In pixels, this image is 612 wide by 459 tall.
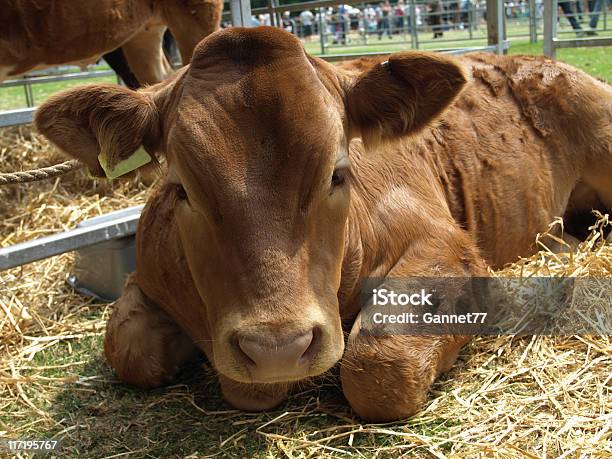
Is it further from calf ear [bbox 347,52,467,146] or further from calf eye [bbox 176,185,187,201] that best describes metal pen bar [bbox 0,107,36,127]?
calf ear [bbox 347,52,467,146]

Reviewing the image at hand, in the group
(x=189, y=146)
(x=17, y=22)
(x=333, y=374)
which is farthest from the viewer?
(x=17, y=22)

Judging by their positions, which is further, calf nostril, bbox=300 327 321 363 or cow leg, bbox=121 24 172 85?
cow leg, bbox=121 24 172 85

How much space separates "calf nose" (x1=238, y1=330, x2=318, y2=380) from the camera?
1.94 metres

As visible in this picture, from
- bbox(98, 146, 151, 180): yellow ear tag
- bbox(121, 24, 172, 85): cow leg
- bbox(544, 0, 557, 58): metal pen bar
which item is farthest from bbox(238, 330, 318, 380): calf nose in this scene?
bbox(544, 0, 557, 58): metal pen bar

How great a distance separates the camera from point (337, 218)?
2.35 meters

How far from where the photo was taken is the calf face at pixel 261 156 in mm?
2045

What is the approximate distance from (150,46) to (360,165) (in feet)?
12.6

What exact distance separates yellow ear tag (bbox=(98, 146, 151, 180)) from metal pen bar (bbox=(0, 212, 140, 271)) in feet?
3.07

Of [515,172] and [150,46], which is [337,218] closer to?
[515,172]

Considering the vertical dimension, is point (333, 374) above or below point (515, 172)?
below

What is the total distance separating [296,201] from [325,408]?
900 millimetres

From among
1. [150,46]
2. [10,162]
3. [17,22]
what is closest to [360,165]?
[17,22]

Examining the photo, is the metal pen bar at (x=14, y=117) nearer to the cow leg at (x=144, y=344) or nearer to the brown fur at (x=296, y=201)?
the brown fur at (x=296, y=201)

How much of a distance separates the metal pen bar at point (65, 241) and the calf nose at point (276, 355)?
1.66 m
